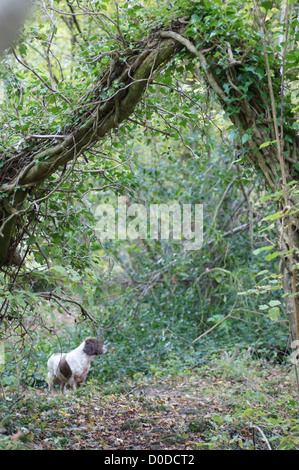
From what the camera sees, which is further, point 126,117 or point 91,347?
point 91,347

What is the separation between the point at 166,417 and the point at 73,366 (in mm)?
2025

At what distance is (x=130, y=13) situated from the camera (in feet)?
9.96

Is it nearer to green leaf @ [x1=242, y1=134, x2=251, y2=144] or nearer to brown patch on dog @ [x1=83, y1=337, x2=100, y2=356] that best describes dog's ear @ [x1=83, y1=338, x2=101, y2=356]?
brown patch on dog @ [x1=83, y1=337, x2=100, y2=356]

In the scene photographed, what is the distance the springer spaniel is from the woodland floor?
0.48 meters

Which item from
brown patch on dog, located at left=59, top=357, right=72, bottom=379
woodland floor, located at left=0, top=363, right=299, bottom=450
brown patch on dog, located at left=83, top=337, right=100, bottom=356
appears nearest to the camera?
woodland floor, located at left=0, top=363, right=299, bottom=450

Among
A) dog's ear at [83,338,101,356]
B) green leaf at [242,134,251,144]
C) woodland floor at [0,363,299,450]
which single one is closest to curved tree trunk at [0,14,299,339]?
green leaf at [242,134,251,144]

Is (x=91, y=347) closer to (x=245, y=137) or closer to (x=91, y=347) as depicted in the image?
(x=91, y=347)

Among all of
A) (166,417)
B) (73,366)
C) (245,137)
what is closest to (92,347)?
(73,366)

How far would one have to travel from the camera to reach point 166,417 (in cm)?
342

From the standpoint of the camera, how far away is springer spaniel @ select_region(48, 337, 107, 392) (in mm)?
5125

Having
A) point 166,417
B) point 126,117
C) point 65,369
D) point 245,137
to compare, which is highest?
point 126,117

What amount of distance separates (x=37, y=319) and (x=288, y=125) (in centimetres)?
230

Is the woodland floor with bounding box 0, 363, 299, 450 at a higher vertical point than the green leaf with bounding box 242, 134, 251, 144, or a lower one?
lower

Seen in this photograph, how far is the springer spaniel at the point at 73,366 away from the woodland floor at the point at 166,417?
1.56 ft
